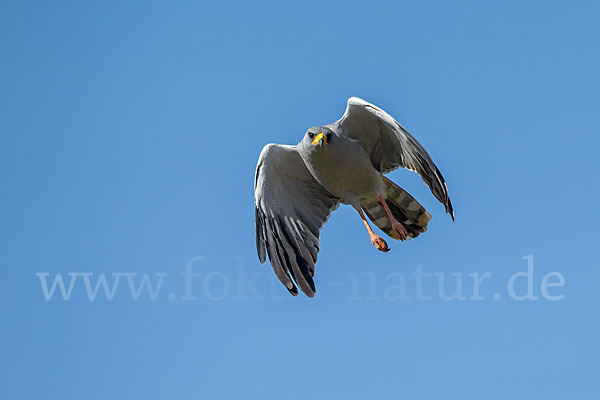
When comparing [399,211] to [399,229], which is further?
[399,211]

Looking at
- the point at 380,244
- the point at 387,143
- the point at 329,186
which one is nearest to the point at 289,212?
the point at 329,186

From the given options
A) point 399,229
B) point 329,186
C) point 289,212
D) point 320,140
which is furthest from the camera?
point 289,212

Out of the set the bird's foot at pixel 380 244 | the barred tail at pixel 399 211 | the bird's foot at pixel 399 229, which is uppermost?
the barred tail at pixel 399 211

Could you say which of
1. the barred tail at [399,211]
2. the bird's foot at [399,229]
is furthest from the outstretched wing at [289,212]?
the bird's foot at [399,229]

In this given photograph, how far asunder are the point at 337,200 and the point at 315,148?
5.52ft

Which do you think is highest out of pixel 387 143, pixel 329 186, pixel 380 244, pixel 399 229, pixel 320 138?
pixel 387 143

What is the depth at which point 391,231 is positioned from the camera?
14.2 meters

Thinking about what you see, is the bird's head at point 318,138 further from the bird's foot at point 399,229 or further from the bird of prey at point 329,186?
the bird's foot at point 399,229

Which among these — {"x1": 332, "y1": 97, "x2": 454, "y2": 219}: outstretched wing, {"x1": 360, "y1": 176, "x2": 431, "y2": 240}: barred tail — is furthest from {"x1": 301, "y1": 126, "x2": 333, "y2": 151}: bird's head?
{"x1": 360, "y1": 176, "x2": 431, "y2": 240}: barred tail

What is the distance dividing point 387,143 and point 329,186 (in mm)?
994

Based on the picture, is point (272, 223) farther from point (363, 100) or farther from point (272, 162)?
point (363, 100)

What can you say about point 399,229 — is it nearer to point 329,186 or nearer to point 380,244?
point 380,244

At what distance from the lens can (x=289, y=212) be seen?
14.4 meters

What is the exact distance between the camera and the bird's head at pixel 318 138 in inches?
509
